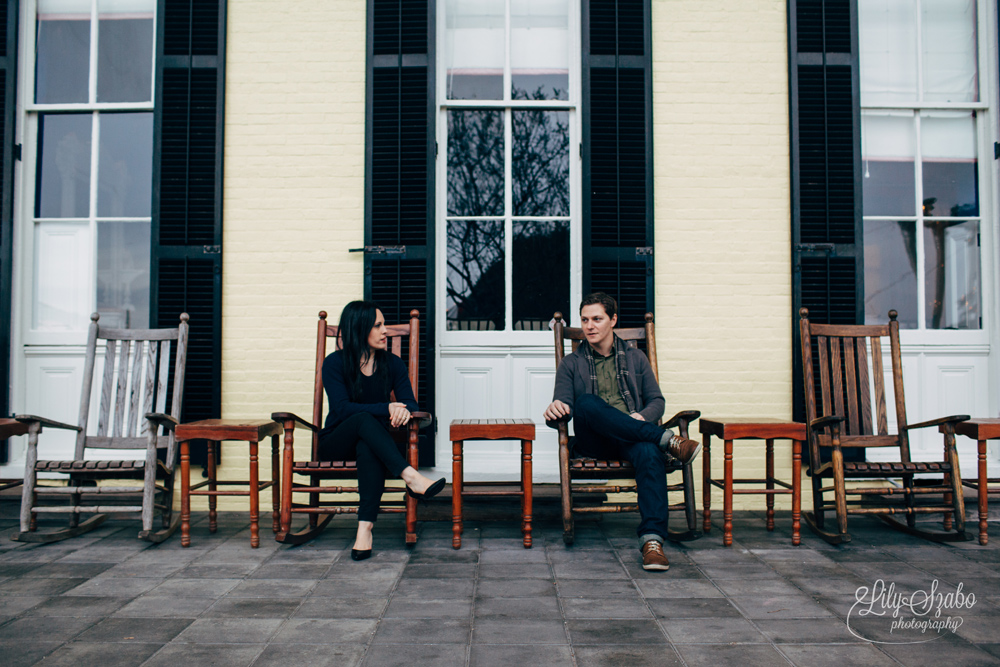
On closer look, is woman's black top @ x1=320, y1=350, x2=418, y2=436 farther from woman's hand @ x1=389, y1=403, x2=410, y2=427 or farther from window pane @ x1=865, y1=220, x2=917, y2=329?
window pane @ x1=865, y1=220, x2=917, y2=329

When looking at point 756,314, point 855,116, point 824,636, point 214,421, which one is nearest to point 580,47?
point 855,116

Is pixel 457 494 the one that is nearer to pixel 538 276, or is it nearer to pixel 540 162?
pixel 538 276

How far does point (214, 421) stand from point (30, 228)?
6.45 feet

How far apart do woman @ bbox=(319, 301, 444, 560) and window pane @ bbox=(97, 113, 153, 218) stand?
1.84 m

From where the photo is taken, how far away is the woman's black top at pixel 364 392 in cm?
320

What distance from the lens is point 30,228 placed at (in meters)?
4.07

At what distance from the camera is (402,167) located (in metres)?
3.92

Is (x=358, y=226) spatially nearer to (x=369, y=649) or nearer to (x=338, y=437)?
(x=338, y=437)

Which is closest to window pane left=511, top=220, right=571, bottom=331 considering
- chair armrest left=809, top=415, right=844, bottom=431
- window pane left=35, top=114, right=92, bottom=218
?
chair armrest left=809, top=415, right=844, bottom=431

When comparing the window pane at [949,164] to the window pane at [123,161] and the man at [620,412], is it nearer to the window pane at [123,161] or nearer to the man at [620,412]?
the man at [620,412]

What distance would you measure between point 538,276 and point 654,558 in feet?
6.20

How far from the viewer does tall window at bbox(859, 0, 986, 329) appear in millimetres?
4113

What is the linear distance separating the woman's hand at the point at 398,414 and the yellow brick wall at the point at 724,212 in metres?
1.62

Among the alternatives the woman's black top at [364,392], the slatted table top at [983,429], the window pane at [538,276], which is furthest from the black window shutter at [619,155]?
the slatted table top at [983,429]
